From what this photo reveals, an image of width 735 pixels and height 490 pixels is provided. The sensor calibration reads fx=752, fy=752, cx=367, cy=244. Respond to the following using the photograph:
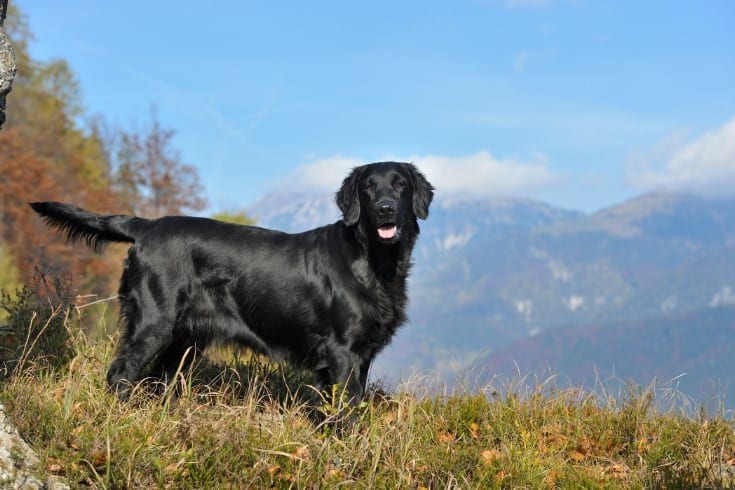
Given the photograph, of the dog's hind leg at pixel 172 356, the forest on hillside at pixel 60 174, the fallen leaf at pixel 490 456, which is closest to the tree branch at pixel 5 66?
the dog's hind leg at pixel 172 356

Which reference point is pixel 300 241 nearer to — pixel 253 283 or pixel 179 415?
pixel 253 283

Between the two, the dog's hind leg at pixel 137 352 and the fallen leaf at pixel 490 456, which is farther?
the dog's hind leg at pixel 137 352

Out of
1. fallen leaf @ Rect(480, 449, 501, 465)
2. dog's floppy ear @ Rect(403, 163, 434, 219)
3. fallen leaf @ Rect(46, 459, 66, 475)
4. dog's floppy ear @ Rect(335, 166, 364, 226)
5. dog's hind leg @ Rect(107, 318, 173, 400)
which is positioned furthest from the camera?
dog's floppy ear @ Rect(403, 163, 434, 219)

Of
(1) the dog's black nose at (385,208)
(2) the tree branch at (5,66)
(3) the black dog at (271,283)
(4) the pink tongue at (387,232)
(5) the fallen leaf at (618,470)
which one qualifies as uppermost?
(2) the tree branch at (5,66)

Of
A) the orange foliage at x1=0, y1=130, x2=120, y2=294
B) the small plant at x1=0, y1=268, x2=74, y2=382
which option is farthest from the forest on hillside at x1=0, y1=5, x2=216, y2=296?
the small plant at x1=0, y1=268, x2=74, y2=382

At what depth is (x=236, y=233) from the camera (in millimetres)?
6320

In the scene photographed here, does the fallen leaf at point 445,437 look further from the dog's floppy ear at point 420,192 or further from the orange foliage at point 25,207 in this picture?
the orange foliage at point 25,207

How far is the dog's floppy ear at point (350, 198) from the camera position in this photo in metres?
6.24

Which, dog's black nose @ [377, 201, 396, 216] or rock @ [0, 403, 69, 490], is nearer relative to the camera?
rock @ [0, 403, 69, 490]

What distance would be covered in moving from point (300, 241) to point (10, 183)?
115 ft

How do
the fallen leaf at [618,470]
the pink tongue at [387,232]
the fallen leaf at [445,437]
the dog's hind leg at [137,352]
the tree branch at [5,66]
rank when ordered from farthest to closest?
the pink tongue at [387,232]
the dog's hind leg at [137,352]
the fallen leaf at [445,437]
the fallen leaf at [618,470]
the tree branch at [5,66]

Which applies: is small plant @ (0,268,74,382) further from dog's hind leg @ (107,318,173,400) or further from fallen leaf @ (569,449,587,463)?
fallen leaf @ (569,449,587,463)

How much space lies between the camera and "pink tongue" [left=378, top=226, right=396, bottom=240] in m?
6.00

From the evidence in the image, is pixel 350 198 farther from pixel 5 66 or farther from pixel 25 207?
pixel 25 207
